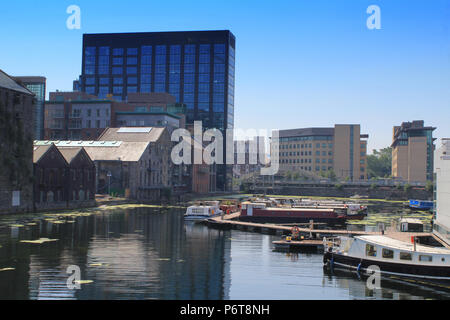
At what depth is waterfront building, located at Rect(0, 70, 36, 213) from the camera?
291ft

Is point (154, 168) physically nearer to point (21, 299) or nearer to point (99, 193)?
point (99, 193)

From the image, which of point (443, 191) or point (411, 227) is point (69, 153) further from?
point (443, 191)

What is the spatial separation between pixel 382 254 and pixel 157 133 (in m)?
116

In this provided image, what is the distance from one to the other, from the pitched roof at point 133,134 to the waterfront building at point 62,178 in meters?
34.0

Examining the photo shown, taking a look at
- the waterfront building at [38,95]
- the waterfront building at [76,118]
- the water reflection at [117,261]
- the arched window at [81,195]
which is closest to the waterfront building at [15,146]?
the water reflection at [117,261]

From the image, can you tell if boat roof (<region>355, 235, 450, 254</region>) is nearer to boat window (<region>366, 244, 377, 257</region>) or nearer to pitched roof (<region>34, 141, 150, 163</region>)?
boat window (<region>366, 244, 377, 257</region>)

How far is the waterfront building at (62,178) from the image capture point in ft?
327

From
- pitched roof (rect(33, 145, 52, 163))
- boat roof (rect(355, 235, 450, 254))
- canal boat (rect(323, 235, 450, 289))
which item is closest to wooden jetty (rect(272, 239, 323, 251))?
canal boat (rect(323, 235, 450, 289))

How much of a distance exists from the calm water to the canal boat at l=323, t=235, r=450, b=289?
6.34ft
